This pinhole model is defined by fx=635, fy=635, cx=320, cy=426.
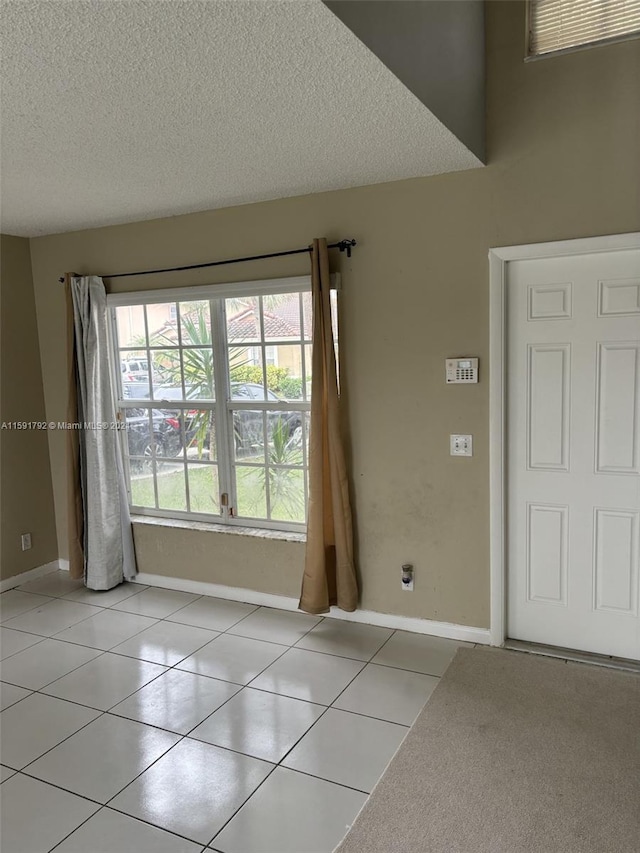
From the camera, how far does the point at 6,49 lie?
1727 mm

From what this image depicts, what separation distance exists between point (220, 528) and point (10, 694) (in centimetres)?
147

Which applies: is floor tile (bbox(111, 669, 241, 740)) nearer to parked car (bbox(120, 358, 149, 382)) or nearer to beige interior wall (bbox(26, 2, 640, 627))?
beige interior wall (bbox(26, 2, 640, 627))

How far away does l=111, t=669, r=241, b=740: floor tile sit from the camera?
2.78m

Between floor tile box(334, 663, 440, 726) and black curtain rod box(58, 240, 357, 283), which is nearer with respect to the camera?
floor tile box(334, 663, 440, 726)

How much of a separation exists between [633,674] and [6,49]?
3.42 metres

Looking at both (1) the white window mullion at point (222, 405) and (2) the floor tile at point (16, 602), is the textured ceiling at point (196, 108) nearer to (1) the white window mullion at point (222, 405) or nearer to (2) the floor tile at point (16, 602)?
(1) the white window mullion at point (222, 405)

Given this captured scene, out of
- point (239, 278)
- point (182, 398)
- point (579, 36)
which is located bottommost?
point (182, 398)

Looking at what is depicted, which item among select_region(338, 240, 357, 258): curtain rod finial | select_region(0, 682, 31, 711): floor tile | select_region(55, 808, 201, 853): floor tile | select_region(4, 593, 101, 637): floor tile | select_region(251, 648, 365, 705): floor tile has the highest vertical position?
select_region(338, 240, 357, 258): curtain rod finial

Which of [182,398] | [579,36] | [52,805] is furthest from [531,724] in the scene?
[579,36]

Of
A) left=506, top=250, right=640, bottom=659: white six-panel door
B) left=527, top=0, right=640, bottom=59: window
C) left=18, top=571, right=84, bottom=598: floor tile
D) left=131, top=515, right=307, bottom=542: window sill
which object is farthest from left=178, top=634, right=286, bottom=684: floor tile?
left=527, top=0, right=640, bottom=59: window

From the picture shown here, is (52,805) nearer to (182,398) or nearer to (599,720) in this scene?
(599,720)

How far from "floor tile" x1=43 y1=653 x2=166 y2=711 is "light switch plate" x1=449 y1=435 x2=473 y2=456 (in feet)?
6.08

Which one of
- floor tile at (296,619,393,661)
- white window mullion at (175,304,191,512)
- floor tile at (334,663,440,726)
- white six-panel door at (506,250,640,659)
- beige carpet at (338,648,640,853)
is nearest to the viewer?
beige carpet at (338,648,640,853)

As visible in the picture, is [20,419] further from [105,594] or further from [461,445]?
[461,445]
